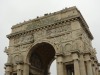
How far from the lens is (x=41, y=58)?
29.1 meters

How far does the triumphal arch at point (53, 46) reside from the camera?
74.0ft

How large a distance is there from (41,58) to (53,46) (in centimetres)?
567

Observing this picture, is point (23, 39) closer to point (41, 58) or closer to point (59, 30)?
point (41, 58)

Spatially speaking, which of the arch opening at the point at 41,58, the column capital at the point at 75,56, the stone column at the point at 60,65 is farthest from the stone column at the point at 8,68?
the column capital at the point at 75,56

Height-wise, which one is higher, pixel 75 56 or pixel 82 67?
pixel 75 56

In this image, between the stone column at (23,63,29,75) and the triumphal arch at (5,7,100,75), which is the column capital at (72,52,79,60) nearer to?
the triumphal arch at (5,7,100,75)

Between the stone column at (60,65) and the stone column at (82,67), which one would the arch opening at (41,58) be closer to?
the stone column at (60,65)

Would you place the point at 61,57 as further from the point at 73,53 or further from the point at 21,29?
the point at 21,29

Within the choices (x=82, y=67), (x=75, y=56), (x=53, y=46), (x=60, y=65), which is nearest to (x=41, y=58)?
(x=53, y=46)

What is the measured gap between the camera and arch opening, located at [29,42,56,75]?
26.2m

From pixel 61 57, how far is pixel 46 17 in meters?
6.35

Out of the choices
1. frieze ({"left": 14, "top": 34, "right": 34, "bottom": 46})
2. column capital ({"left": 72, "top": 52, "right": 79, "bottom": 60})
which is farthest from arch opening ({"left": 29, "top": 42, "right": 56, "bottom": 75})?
column capital ({"left": 72, "top": 52, "right": 79, "bottom": 60})

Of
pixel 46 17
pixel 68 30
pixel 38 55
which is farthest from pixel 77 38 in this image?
pixel 38 55

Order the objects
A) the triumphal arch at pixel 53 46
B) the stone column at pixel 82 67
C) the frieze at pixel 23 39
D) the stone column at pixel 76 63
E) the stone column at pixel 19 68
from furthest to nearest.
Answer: the frieze at pixel 23 39 < the stone column at pixel 19 68 < the triumphal arch at pixel 53 46 < the stone column at pixel 82 67 < the stone column at pixel 76 63
